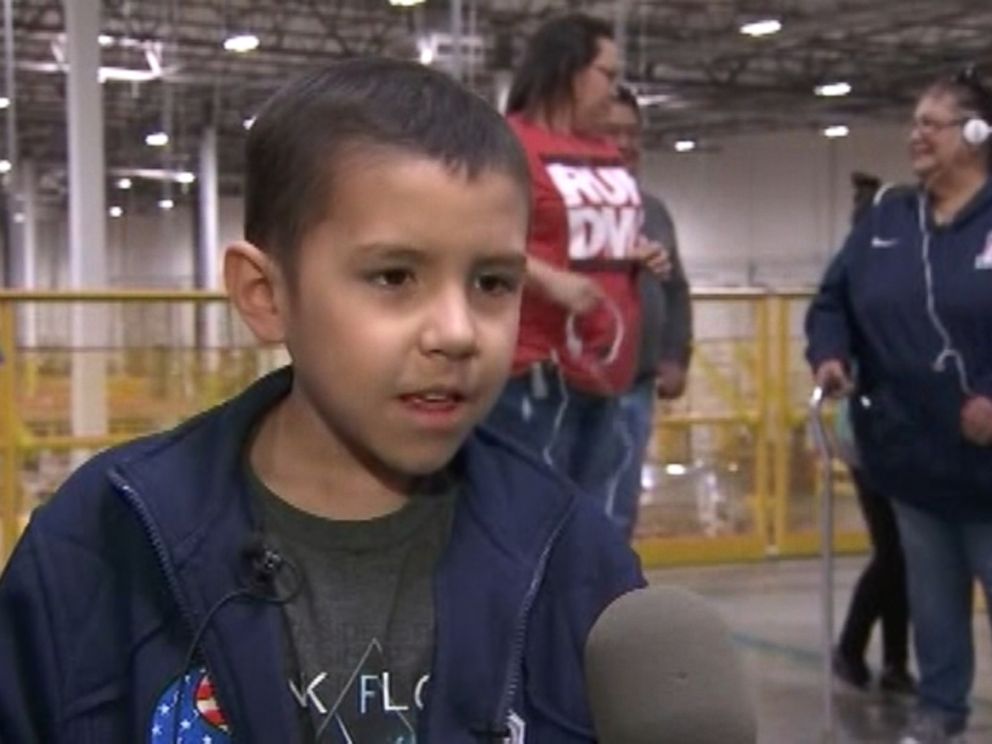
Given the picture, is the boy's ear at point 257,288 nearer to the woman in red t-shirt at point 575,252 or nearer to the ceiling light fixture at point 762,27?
the woman in red t-shirt at point 575,252

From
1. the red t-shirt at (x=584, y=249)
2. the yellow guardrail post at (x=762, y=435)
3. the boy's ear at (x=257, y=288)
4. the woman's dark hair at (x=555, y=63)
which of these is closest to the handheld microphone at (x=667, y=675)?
the boy's ear at (x=257, y=288)

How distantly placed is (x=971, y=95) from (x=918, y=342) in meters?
0.59

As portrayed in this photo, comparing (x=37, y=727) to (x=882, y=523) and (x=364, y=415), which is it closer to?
(x=364, y=415)

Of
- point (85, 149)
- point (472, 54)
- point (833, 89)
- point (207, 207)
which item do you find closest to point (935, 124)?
point (85, 149)

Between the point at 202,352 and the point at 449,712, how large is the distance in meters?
5.68

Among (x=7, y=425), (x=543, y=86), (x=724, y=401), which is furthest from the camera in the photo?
(x=724, y=401)

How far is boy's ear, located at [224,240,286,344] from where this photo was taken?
1.29 metres

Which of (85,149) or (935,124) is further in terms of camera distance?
(85,149)

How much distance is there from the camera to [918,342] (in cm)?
376

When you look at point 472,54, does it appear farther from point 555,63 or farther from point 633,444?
point 555,63

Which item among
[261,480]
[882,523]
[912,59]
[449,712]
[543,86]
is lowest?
[882,523]

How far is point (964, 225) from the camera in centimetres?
372

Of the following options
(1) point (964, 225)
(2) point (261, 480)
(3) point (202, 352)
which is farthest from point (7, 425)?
(2) point (261, 480)

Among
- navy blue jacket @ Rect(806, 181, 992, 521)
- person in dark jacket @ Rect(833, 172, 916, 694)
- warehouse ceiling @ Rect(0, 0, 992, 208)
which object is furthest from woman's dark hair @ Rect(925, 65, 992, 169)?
warehouse ceiling @ Rect(0, 0, 992, 208)
